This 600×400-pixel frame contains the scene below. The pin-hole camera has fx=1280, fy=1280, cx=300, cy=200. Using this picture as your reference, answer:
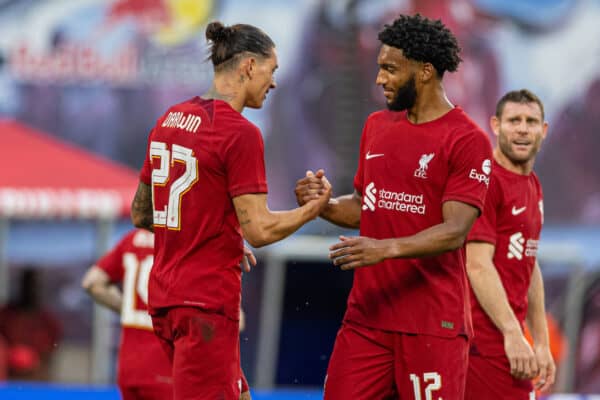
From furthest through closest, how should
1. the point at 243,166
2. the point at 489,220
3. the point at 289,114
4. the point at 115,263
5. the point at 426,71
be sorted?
the point at 289,114 → the point at 115,263 → the point at 489,220 → the point at 426,71 → the point at 243,166

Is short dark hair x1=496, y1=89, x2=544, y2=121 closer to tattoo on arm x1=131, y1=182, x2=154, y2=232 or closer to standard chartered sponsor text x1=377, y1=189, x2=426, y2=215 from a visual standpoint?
standard chartered sponsor text x1=377, y1=189, x2=426, y2=215

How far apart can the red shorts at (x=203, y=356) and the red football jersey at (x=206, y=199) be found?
57mm

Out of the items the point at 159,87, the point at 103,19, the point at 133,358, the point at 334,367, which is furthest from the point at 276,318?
the point at 334,367

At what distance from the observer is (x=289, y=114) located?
1445 cm

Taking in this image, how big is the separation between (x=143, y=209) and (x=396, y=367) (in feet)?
4.60

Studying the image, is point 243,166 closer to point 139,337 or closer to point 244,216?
point 244,216

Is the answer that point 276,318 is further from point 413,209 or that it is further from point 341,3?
point 413,209

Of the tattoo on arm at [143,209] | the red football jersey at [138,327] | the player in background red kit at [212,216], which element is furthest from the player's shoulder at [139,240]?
the player in background red kit at [212,216]

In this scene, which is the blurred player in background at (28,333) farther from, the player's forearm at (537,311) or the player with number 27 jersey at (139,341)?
the player's forearm at (537,311)

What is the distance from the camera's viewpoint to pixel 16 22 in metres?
14.2

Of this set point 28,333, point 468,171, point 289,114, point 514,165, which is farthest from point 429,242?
point 289,114

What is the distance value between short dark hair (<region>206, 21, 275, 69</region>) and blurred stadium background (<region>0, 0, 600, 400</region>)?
24.3 ft

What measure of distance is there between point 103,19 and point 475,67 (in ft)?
14.1

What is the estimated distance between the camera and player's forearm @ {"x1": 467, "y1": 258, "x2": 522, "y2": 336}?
6285 mm
